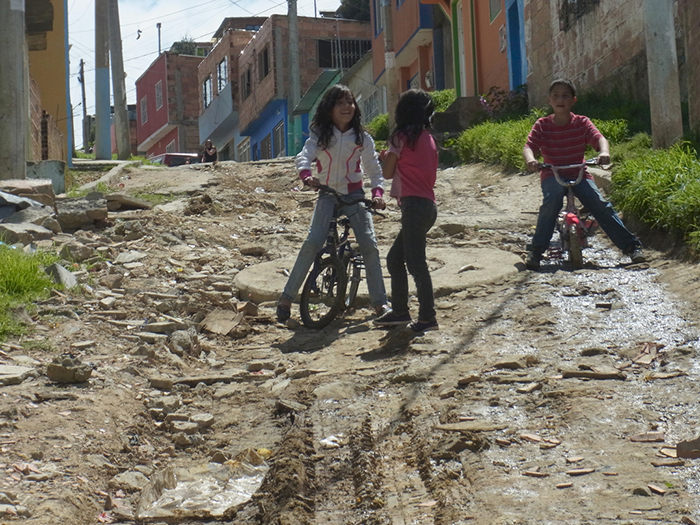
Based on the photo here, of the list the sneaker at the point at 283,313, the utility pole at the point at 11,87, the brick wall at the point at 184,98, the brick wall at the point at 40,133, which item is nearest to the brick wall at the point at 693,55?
the sneaker at the point at 283,313

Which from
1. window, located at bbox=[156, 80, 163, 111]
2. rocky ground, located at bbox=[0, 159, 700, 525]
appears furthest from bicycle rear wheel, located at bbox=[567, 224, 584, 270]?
window, located at bbox=[156, 80, 163, 111]

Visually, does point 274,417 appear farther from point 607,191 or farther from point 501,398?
point 607,191

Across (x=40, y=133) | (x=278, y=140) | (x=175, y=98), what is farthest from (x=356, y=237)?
(x=175, y=98)

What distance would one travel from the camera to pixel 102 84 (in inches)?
980

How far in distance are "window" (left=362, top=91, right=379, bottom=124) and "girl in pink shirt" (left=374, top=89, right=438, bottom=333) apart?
23150mm

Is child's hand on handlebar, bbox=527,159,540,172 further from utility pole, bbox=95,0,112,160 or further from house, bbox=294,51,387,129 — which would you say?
house, bbox=294,51,387,129

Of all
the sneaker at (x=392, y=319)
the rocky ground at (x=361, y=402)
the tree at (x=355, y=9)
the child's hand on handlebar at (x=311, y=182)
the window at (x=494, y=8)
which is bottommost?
the rocky ground at (x=361, y=402)

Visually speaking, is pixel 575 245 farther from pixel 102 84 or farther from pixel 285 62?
pixel 285 62

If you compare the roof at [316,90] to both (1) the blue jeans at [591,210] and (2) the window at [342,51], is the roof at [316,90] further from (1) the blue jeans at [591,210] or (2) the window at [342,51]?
(1) the blue jeans at [591,210]

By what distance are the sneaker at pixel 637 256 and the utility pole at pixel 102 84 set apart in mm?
19809

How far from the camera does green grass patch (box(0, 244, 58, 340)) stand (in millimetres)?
5680

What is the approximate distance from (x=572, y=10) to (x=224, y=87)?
26.9 m

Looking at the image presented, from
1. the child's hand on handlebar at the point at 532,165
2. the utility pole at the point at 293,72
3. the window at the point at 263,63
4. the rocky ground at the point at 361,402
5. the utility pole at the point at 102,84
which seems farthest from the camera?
the window at the point at 263,63

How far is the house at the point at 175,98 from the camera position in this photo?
44.9m
